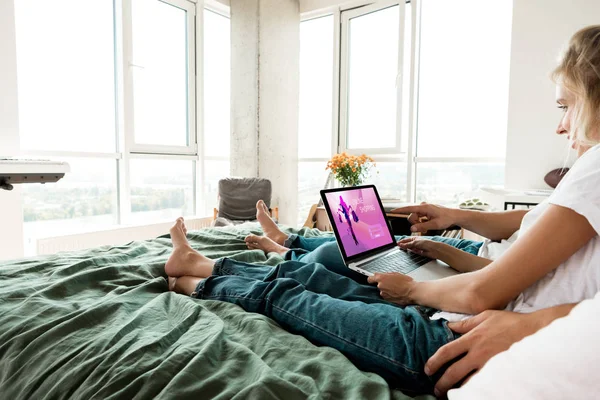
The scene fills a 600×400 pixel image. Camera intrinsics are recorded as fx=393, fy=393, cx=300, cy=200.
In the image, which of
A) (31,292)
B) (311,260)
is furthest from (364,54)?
(31,292)

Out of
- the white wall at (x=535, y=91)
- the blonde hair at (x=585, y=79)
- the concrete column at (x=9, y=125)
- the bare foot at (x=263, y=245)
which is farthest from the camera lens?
the white wall at (x=535, y=91)

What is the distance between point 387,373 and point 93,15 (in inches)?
152

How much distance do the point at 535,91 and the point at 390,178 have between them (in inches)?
Answer: 61.3

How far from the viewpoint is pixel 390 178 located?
419cm

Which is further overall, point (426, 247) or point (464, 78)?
point (464, 78)

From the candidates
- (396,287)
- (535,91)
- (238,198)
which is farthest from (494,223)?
(238,198)

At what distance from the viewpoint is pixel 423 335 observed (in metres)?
0.76

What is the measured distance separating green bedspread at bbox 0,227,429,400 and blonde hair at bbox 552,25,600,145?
0.71 m

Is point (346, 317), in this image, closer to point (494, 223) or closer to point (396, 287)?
point (396, 287)

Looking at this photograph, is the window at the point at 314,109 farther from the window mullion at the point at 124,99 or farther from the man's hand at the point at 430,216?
the man's hand at the point at 430,216

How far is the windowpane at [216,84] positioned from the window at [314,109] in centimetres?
88

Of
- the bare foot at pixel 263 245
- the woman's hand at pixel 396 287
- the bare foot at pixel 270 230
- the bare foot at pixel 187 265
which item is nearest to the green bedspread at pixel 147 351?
the bare foot at pixel 187 265

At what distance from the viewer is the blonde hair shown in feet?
2.77

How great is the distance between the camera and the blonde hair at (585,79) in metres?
0.84
